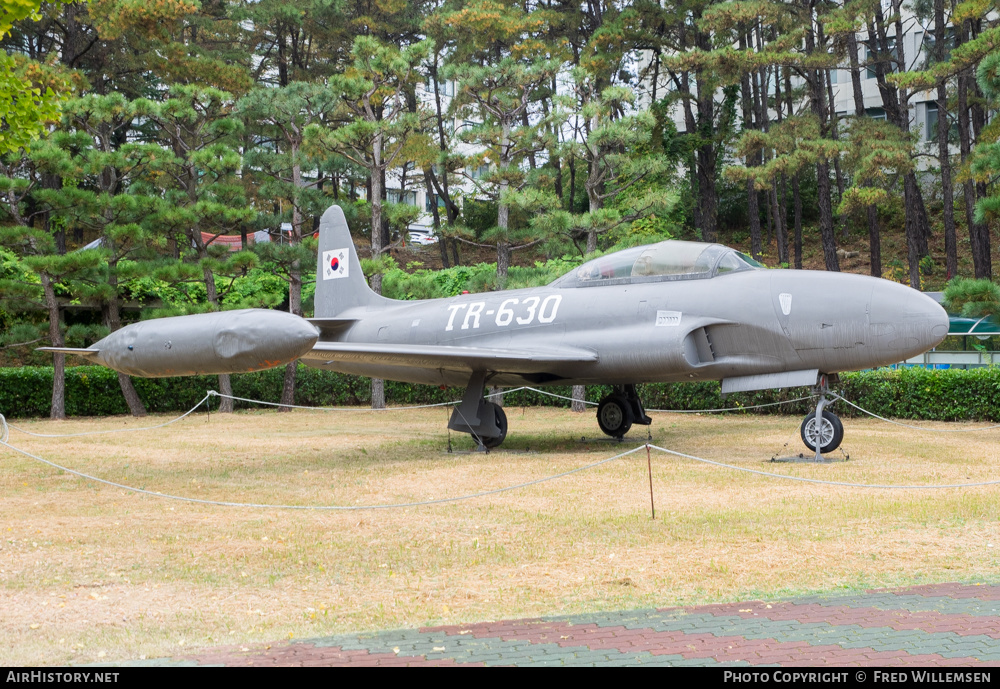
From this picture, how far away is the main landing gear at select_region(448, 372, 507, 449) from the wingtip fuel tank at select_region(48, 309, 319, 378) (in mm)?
4742

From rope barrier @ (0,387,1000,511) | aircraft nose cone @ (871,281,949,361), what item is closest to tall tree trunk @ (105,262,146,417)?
rope barrier @ (0,387,1000,511)

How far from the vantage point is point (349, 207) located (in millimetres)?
22828

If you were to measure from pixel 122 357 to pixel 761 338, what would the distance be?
7928 mm

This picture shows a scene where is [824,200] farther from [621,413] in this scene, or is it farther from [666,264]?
[666,264]

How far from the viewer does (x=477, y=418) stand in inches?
518

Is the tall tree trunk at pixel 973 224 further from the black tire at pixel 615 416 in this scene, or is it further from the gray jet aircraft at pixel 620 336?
the gray jet aircraft at pixel 620 336

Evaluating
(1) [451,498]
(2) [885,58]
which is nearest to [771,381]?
(1) [451,498]

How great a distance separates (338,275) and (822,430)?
941 centimetres

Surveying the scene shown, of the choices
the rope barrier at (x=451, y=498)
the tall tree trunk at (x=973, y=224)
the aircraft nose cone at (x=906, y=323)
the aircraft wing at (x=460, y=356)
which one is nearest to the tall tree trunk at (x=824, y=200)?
the tall tree trunk at (x=973, y=224)

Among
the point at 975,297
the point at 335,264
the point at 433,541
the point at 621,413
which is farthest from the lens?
the point at 335,264

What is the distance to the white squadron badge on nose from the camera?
16547 millimetres

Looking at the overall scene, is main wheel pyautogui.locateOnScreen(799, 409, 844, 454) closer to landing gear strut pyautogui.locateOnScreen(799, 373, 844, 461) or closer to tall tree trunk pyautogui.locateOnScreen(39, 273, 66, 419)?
landing gear strut pyautogui.locateOnScreen(799, 373, 844, 461)

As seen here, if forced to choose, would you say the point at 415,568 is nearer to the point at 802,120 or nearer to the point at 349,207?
the point at 349,207
